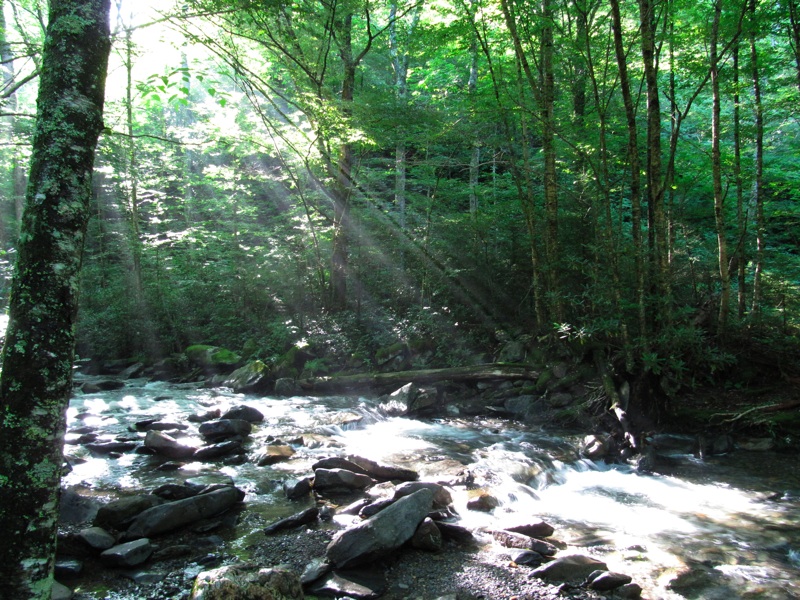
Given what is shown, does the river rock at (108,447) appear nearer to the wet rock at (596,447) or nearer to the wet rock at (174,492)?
the wet rock at (174,492)

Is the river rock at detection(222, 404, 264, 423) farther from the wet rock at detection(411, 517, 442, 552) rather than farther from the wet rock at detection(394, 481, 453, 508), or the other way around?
the wet rock at detection(411, 517, 442, 552)

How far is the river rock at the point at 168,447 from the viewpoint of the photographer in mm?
7906

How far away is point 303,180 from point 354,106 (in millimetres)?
7027

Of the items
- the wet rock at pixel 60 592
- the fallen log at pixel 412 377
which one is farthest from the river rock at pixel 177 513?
the fallen log at pixel 412 377

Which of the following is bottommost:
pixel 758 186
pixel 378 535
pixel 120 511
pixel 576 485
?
pixel 576 485

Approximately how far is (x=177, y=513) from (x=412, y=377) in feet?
24.8

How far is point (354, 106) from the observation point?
38.5 feet

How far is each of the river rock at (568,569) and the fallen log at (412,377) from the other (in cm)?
663

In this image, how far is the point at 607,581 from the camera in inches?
171

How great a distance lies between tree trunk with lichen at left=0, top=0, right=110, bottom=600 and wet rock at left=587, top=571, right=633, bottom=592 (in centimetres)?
406

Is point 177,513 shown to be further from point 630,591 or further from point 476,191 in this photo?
point 476,191

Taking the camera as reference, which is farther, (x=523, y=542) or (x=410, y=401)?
(x=410, y=401)

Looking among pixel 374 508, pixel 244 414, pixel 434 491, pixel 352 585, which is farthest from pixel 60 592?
pixel 244 414

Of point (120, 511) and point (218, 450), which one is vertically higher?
point (120, 511)
